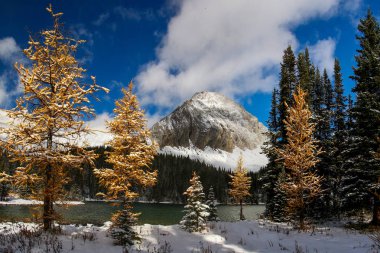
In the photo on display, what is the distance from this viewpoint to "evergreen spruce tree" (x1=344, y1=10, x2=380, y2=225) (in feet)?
62.3

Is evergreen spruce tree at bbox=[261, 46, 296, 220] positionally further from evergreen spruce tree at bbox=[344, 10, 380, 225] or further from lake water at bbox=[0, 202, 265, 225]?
evergreen spruce tree at bbox=[344, 10, 380, 225]

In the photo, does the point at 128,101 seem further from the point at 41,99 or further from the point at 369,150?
the point at 369,150

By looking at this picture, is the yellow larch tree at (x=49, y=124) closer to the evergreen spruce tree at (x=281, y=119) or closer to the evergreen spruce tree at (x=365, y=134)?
the evergreen spruce tree at (x=365, y=134)

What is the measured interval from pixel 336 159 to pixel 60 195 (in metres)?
24.6

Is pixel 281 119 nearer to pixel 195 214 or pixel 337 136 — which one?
pixel 337 136

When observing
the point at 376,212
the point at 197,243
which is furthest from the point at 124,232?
the point at 376,212

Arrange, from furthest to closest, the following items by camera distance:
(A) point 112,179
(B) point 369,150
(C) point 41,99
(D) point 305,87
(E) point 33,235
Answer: (D) point 305,87 < (A) point 112,179 < (B) point 369,150 < (C) point 41,99 < (E) point 33,235

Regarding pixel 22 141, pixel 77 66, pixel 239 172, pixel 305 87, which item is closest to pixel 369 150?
pixel 305 87

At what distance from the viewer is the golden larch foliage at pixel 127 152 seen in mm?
20531

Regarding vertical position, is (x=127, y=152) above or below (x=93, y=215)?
above

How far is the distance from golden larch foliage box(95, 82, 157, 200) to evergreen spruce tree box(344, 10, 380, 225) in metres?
14.3

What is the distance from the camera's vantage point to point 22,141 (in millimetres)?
11031

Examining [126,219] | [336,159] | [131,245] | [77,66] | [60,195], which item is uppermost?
[77,66]

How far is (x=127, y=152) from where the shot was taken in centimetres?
2173
